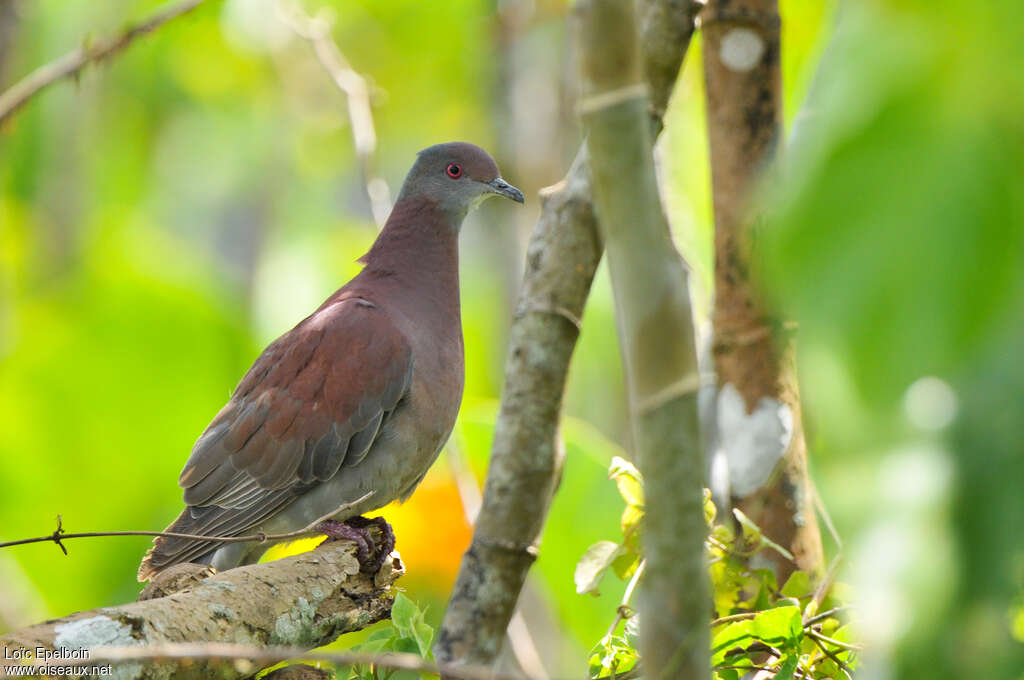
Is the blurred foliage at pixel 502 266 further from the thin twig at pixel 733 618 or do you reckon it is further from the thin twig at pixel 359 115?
the thin twig at pixel 359 115

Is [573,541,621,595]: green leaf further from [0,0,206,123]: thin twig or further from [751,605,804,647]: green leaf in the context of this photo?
[0,0,206,123]: thin twig

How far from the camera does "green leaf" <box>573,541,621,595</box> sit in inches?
82.0

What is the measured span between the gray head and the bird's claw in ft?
3.55

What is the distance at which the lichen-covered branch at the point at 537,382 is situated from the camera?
1979mm

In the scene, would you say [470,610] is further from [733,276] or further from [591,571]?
[733,276]

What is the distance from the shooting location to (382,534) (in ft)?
9.36

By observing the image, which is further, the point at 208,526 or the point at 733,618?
the point at 208,526

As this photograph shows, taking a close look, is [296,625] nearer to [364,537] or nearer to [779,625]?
[364,537]

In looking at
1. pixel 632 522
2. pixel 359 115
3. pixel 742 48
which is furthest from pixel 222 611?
pixel 359 115

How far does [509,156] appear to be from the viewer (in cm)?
507

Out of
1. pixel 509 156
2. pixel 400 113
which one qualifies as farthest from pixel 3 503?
pixel 400 113

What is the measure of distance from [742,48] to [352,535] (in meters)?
1.66

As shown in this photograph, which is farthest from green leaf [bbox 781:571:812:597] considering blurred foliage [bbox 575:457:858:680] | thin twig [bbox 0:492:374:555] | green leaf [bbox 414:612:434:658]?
thin twig [bbox 0:492:374:555]

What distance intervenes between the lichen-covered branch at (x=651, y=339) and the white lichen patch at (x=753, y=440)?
1613mm
